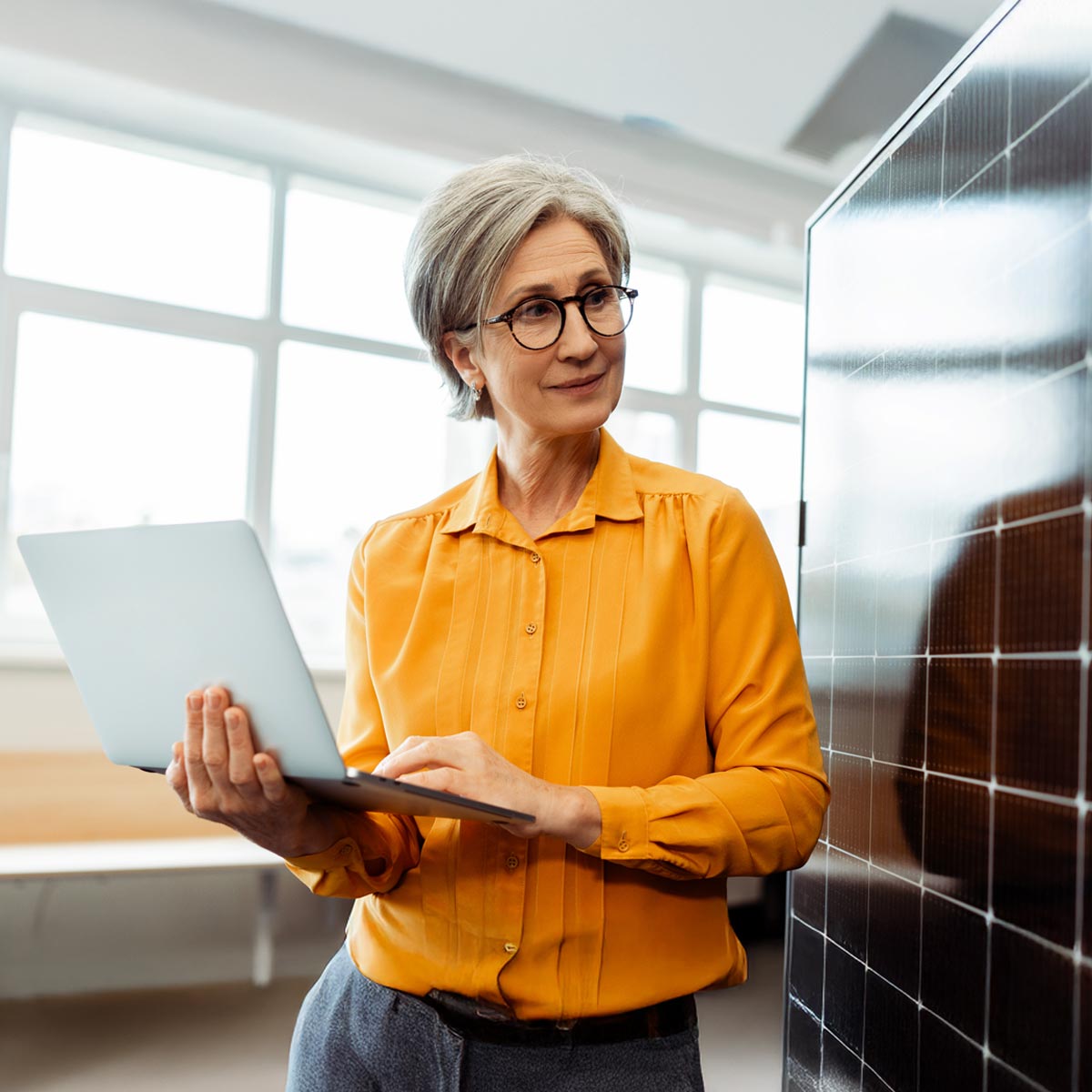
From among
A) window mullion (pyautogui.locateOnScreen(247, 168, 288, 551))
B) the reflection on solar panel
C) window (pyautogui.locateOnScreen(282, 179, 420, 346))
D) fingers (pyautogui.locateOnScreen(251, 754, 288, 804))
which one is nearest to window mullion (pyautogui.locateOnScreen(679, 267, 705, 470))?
window (pyautogui.locateOnScreen(282, 179, 420, 346))

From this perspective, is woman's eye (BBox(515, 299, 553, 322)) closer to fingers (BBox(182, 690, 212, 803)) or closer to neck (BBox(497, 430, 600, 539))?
neck (BBox(497, 430, 600, 539))

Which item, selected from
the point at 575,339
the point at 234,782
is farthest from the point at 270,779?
the point at 575,339

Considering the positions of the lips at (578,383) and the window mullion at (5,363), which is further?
the window mullion at (5,363)

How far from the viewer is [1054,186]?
90cm

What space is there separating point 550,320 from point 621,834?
540mm

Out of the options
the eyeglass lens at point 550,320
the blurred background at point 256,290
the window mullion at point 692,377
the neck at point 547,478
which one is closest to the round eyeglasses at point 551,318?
the eyeglass lens at point 550,320

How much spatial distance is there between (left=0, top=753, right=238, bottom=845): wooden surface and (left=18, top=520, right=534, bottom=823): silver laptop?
8.82 feet

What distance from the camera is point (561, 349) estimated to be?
1.07 metres

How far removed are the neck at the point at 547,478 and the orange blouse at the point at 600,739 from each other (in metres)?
0.05

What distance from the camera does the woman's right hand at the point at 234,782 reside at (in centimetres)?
85

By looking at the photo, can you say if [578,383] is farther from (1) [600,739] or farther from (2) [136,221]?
(2) [136,221]

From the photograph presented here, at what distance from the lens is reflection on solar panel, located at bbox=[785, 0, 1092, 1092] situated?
868 mm

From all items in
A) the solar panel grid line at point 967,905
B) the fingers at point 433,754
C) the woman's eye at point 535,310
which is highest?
the woman's eye at point 535,310

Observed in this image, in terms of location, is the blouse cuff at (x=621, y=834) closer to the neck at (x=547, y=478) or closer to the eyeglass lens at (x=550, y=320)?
the neck at (x=547, y=478)
